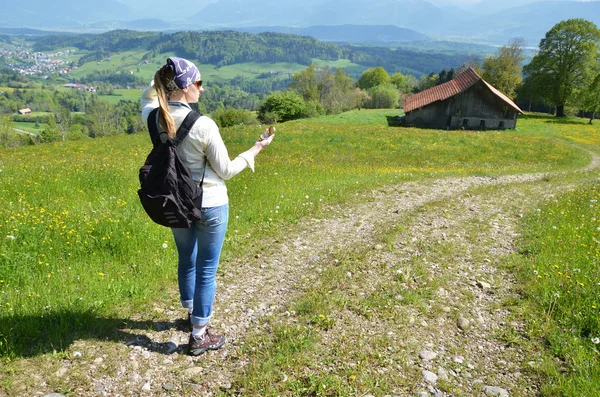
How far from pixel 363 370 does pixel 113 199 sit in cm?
715

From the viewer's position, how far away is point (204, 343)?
4438mm

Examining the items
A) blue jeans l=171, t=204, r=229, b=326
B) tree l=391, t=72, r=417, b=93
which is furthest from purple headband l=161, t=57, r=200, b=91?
tree l=391, t=72, r=417, b=93

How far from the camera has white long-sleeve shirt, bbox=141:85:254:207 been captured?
3.58m

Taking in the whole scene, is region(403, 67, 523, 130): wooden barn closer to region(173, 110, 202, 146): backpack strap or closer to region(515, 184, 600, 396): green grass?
region(515, 184, 600, 396): green grass

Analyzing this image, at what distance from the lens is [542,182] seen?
1619 centimetres

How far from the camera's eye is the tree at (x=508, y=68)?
67.7 meters

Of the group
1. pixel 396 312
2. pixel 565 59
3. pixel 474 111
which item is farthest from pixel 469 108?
pixel 396 312

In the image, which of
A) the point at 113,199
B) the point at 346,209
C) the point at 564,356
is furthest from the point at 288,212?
the point at 564,356

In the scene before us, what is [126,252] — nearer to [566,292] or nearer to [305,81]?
[566,292]

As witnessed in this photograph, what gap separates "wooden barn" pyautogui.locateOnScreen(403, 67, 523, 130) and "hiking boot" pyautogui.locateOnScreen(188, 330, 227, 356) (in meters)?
48.3

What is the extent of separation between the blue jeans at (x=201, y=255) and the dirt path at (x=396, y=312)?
66 cm

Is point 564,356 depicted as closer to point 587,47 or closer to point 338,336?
point 338,336

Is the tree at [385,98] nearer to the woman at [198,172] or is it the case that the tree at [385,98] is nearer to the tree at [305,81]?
the tree at [305,81]

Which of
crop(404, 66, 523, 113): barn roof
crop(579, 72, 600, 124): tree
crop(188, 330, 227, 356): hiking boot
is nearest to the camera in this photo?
crop(188, 330, 227, 356): hiking boot
